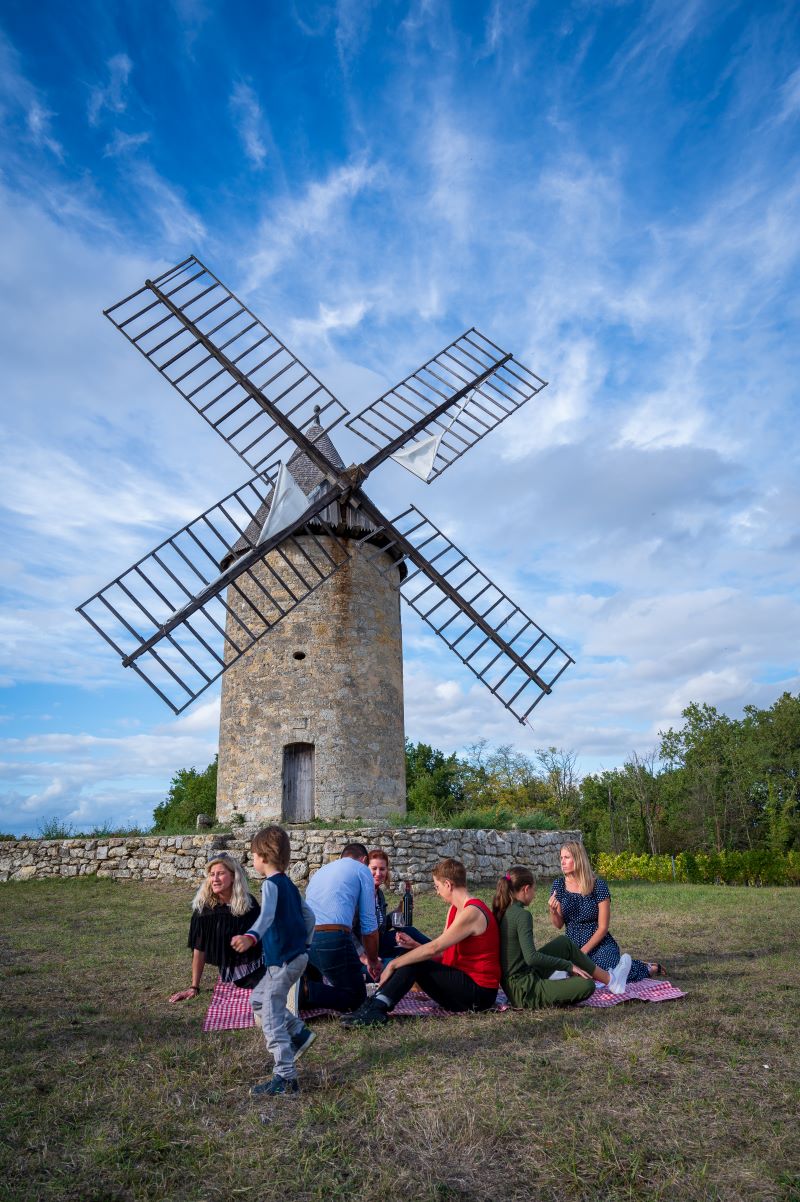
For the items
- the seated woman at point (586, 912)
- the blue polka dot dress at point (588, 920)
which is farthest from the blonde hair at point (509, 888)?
the blue polka dot dress at point (588, 920)

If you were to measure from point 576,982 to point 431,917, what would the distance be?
4.05 metres

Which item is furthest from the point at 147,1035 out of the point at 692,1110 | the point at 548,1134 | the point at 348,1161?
the point at 692,1110

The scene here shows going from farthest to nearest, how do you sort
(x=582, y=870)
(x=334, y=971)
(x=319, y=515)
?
1. (x=319, y=515)
2. (x=582, y=870)
3. (x=334, y=971)

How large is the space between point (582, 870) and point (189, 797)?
84.3 feet

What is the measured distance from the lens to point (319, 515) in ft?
39.9

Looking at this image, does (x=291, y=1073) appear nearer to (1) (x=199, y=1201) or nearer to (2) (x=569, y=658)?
(1) (x=199, y=1201)

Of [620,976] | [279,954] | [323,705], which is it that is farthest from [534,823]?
[279,954]

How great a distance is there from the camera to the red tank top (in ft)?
15.6

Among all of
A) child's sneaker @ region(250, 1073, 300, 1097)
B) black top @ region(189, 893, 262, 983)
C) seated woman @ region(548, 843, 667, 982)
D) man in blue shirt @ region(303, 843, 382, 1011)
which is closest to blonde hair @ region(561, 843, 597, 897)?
seated woman @ region(548, 843, 667, 982)

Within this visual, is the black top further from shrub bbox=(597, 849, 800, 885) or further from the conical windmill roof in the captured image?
shrub bbox=(597, 849, 800, 885)

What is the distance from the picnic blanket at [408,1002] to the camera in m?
4.57

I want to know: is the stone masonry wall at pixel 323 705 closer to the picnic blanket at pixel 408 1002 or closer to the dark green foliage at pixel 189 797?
the picnic blanket at pixel 408 1002

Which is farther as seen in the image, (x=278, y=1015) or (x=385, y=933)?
(x=385, y=933)

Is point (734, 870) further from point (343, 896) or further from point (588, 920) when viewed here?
point (343, 896)
